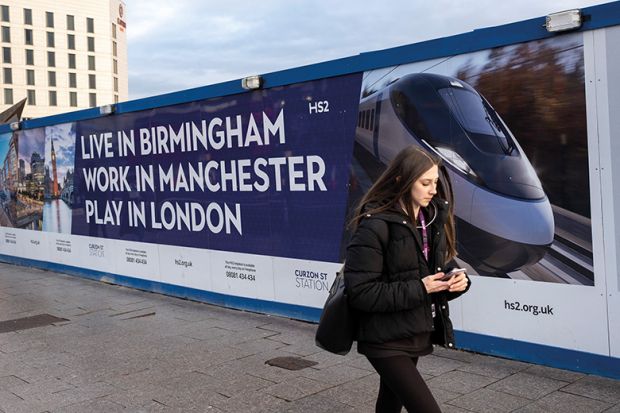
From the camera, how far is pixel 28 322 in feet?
24.6

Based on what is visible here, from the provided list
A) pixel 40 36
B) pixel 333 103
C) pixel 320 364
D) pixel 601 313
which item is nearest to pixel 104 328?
pixel 320 364

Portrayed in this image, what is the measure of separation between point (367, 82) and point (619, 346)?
3.11 metres

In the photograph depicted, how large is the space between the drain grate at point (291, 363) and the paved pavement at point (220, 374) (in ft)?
0.15

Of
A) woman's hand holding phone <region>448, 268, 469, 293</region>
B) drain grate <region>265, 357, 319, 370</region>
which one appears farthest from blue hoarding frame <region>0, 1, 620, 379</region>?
woman's hand holding phone <region>448, 268, 469, 293</region>

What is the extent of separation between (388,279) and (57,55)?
8414 cm

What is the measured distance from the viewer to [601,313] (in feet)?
15.1

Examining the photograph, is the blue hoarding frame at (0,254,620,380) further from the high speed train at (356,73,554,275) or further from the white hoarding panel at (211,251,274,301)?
the high speed train at (356,73,554,275)

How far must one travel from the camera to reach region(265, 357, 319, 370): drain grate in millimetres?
5332

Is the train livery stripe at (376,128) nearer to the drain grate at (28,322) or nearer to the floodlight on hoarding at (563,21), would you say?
the floodlight on hoarding at (563,21)

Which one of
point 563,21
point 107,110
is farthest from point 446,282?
point 107,110

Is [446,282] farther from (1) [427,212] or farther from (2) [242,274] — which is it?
(2) [242,274]

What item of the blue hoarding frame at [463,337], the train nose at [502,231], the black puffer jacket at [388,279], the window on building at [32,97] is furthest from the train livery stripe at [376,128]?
the window on building at [32,97]

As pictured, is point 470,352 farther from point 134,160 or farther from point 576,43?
point 134,160

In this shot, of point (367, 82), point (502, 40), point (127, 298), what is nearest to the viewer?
point (502, 40)
